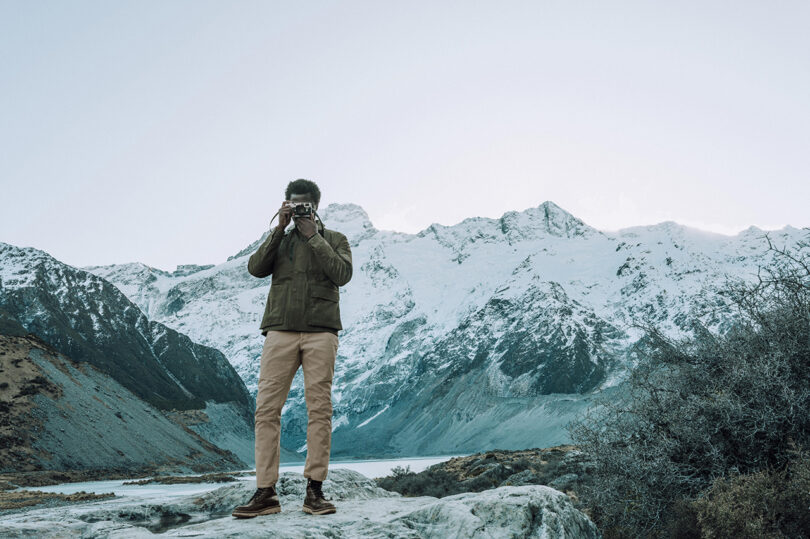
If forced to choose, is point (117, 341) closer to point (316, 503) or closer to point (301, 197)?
point (301, 197)

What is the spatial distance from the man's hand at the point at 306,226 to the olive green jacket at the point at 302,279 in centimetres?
6

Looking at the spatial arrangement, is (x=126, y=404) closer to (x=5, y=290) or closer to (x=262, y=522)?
(x=5, y=290)

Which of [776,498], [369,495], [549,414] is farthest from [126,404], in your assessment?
[549,414]

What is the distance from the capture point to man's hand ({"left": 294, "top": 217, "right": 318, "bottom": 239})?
226 inches

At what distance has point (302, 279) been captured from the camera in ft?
18.8

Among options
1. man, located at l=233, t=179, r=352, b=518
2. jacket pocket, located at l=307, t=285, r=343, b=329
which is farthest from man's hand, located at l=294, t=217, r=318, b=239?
jacket pocket, located at l=307, t=285, r=343, b=329

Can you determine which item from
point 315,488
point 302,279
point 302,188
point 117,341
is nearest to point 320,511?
point 315,488

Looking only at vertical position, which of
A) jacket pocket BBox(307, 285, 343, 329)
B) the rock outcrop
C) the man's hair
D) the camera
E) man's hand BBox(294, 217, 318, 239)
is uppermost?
the man's hair

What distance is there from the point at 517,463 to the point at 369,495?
22.4 m

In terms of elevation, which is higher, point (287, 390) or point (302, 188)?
point (302, 188)

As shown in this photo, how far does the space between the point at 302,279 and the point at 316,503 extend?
205cm

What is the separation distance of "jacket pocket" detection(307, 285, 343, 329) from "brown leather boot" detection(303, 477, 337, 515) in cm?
144

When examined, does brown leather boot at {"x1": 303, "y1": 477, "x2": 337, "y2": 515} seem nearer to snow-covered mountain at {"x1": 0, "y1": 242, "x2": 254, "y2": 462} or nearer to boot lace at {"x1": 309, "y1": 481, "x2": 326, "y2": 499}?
boot lace at {"x1": 309, "y1": 481, "x2": 326, "y2": 499}

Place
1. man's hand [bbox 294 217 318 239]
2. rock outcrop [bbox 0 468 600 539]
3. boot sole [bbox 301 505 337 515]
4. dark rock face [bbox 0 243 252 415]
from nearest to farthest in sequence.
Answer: rock outcrop [bbox 0 468 600 539], boot sole [bbox 301 505 337 515], man's hand [bbox 294 217 318 239], dark rock face [bbox 0 243 252 415]
